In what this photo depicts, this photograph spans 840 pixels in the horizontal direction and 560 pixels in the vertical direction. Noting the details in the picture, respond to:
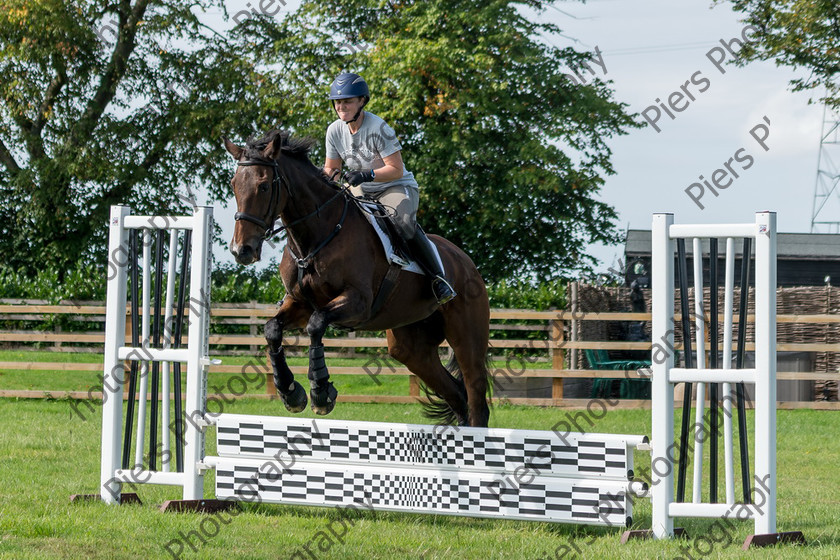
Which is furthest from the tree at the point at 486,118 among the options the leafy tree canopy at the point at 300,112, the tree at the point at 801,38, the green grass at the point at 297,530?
the green grass at the point at 297,530

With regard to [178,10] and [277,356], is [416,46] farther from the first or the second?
[277,356]

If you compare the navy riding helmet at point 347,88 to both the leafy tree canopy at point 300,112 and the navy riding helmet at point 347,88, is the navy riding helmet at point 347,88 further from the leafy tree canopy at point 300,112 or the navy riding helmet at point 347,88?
the leafy tree canopy at point 300,112

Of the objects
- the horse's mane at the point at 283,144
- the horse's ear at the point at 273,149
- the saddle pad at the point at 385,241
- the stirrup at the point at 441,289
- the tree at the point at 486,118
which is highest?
the tree at the point at 486,118

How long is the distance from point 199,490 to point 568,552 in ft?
7.47

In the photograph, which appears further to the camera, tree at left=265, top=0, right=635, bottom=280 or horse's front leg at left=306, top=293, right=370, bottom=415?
tree at left=265, top=0, right=635, bottom=280

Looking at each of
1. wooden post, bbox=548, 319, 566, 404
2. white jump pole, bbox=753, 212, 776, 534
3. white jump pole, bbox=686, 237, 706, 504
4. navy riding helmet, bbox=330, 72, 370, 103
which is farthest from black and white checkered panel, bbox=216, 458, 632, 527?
wooden post, bbox=548, 319, 566, 404

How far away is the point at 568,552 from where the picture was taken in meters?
4.39

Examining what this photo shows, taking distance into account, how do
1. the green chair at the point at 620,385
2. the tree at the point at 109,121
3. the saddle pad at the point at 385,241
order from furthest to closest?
the tree at the point at 109,121
the green chair at the point at 620,385
the saddle pad at the point at 385,241

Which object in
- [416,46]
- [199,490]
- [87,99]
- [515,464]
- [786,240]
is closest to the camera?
[515,464]

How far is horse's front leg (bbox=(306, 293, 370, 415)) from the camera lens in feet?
16.3

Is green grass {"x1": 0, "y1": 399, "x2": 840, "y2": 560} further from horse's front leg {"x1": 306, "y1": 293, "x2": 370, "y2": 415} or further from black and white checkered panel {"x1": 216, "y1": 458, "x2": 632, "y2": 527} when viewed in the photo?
horse's front leg {"x1": 306, "y1": 293, "x2": 370, "y2": 415}

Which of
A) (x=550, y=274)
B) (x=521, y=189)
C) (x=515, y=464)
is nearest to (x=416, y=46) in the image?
(x=521, y=189)

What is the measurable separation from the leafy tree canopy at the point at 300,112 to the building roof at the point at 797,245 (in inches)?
63.7

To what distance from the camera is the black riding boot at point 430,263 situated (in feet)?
19.2
